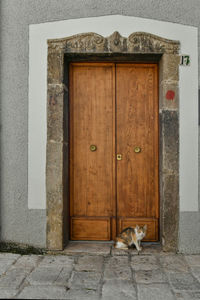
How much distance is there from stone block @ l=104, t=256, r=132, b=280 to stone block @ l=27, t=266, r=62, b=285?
1.79 ft

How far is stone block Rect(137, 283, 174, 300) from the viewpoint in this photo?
2945 mm

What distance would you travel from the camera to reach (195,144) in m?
4.22

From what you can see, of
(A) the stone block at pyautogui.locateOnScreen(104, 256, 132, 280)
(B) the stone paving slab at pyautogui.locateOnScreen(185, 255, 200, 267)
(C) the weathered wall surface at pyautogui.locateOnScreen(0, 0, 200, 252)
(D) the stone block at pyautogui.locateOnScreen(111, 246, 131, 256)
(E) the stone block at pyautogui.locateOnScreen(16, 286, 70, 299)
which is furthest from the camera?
(C) the weathered wall surface at pyautogui.locateOnScreen(0, 0, 200, 252)

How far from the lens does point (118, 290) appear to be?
3.08 meters

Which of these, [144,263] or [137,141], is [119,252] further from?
[137,141]

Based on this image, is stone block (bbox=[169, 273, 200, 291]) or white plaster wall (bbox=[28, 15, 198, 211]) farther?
white plaster wall (bbox=[28, 15, 198, 211])

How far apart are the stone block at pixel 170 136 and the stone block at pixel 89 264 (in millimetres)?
1543

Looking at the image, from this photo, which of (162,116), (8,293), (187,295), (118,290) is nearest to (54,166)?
(162,116)

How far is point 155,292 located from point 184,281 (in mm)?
432

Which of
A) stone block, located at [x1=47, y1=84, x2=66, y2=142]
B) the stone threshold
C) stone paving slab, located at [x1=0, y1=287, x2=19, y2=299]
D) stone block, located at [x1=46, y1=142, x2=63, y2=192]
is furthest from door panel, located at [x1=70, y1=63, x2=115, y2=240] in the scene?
stone paving slab, located at [x1=0, y1=287, x2=19, y2=299]

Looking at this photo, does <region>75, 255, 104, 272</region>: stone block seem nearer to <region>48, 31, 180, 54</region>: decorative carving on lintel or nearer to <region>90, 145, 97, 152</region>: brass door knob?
<region>90, 145, 97, 152</region>: brass door knob

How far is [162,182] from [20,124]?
2052 millimetres

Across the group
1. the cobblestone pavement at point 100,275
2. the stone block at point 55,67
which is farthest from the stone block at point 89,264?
the stone block at point 55,67

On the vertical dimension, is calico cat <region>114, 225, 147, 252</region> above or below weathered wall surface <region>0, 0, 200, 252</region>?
below
